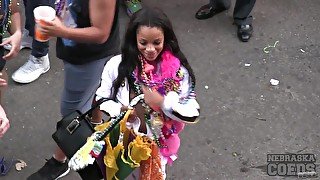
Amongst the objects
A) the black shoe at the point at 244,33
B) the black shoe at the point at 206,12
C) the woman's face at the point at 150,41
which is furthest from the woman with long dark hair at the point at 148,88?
the black shoe at the point at 206,12

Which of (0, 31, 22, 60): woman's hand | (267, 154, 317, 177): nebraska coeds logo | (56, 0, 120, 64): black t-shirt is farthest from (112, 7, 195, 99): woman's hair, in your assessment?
(267, 154, 317, 177): nebraska coeds logo

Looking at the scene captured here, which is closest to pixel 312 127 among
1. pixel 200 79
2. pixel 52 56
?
pixel 200 79

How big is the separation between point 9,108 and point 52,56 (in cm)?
66

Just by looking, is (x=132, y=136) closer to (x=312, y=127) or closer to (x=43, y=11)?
(x=43, y=11)

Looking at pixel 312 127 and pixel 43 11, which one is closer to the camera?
pixel 43 11

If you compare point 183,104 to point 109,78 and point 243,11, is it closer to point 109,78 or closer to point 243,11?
point 109,78

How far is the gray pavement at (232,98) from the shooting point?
12.9 ft

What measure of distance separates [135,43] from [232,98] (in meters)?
1.77

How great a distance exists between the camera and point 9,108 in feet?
13.9

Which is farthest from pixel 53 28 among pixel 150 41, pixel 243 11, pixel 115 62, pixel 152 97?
pixel 243 11

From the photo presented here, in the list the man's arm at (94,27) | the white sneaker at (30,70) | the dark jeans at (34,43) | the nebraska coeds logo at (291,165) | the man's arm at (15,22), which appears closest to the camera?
the man's arm at (94,27)

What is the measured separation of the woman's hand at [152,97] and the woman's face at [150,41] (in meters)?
0.16

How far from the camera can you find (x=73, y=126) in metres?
2.99

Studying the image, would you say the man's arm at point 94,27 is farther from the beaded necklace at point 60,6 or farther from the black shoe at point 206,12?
the black shoe at point 206,12
